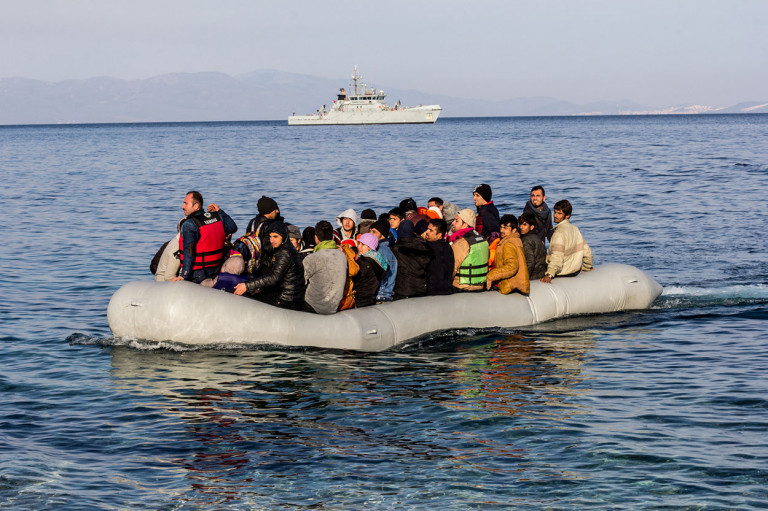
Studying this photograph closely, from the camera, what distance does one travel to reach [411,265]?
1129cm

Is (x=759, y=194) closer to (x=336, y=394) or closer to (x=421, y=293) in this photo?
(x=421, y=293)

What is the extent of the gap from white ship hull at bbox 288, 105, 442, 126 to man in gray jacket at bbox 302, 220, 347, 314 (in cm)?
11919

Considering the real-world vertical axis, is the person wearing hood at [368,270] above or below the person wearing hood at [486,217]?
below

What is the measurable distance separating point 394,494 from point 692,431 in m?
3.04

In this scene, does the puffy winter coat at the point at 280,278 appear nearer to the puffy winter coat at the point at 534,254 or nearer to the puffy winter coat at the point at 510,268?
the puffy winter coat at the point at 510,268

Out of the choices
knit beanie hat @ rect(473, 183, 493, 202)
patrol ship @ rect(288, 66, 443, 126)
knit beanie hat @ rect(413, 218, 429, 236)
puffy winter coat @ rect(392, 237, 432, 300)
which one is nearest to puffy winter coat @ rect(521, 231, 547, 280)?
knit beanie hat @ rect(473, 183, 493, 202)

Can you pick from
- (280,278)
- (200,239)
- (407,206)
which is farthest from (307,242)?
(407,206)

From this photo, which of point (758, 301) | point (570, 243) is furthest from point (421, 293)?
point (758, 301)

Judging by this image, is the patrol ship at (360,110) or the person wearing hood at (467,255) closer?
the person wearing hood at (467,255)

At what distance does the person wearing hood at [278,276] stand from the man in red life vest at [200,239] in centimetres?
56

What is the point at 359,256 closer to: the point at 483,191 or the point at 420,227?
the point at 420,227

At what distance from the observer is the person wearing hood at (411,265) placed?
11.1 metres

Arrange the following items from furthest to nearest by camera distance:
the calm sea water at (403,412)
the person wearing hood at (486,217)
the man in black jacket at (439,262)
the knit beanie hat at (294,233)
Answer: the person wearing hood at (486,217)
the man in black jacket at (439,262)
the knit beanie hat at (294,233)
the calm sea water at (403,412)

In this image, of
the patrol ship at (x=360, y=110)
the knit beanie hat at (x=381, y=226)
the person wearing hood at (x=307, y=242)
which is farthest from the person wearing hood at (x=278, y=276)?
the patrol ship at (x=360, y=110)
